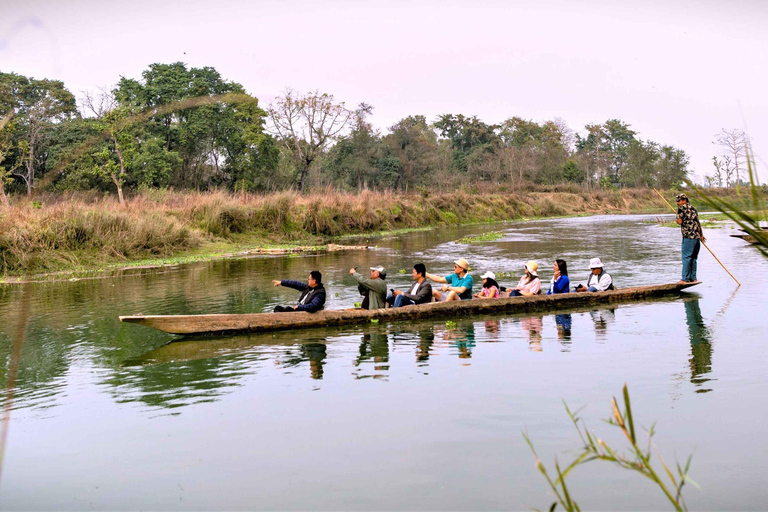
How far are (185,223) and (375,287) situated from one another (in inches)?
666

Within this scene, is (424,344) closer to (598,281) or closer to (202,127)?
(598,281)

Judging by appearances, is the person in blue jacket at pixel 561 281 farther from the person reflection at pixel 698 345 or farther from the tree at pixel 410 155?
the tree at pixel 410 155

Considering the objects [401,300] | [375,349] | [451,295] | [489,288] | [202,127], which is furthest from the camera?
[202,127]

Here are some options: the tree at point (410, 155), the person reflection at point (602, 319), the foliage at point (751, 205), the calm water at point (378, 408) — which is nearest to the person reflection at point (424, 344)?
the calm water at point (378, 408)

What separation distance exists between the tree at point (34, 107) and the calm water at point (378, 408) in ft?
90.6

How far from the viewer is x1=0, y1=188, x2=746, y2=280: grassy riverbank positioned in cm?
1989

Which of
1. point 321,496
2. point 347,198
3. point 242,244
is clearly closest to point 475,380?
point 321,496

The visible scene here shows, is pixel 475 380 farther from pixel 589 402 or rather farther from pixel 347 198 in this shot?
pixel 347 198

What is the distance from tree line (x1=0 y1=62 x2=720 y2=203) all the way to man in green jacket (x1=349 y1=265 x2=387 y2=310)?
12249 millimetres

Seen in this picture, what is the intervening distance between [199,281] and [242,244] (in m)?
10.3

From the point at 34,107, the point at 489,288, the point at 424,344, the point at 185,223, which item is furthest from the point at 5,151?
the point at 424,344

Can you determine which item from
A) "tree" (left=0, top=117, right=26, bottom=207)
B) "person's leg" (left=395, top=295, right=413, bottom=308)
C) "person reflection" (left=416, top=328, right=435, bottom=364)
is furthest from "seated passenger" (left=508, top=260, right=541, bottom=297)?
"tree" (left=0, top=117, right=26, bottom=207)

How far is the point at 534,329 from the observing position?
1102 centimetres

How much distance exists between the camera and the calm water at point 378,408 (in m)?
5.07
